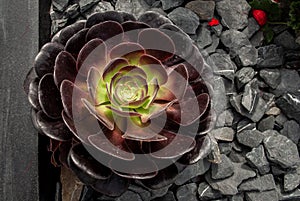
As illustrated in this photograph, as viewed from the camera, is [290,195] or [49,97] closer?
[49,97]

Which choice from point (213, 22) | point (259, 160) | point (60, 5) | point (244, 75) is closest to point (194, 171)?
point (259, 160)

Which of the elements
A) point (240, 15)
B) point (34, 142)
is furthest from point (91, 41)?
point (240, 15)

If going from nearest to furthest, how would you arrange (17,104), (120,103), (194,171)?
(120,103)
(17,104)
(194,171)

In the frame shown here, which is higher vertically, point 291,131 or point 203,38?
point 203,38

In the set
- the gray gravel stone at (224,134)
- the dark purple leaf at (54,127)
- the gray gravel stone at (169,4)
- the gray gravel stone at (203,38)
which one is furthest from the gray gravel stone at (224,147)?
the dark purple leaf at (54,127)

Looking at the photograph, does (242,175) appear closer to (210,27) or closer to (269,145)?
(269,145)

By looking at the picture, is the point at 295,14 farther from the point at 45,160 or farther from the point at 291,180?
the point at 45,160

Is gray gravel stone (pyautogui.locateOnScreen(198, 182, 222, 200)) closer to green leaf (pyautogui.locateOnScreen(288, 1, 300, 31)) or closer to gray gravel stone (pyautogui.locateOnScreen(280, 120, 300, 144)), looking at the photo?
gray gravel stone (pyautogui.locateOnScreen(280, 120, 300, 144))
